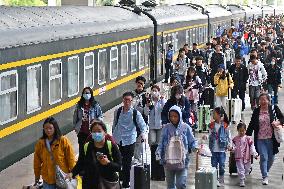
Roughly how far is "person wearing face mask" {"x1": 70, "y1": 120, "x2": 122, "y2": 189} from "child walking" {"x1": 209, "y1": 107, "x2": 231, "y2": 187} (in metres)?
4.50

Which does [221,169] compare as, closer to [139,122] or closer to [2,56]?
[139,122]

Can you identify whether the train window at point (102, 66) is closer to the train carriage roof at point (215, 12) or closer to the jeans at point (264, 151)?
the jeans at point (264, 151)

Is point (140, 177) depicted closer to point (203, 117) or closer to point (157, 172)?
point (157, 172)

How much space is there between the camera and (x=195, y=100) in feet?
63.2

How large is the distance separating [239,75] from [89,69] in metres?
4.71

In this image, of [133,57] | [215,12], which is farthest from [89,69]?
[215,12]

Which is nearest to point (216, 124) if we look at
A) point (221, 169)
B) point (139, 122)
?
point (221, 169)

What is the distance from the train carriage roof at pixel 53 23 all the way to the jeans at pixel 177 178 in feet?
12.1

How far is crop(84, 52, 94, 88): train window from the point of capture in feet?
63.9

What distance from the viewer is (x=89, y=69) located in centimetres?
1989

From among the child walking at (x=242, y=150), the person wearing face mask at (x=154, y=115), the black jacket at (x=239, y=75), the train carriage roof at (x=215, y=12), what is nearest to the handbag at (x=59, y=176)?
the person wearing face mask at (x=154, y=115)

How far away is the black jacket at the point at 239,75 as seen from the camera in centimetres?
2225

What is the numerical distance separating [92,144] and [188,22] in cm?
2856

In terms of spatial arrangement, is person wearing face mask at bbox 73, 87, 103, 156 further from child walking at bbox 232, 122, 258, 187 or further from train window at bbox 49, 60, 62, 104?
train window at bbox 49, 60, 62, 104
